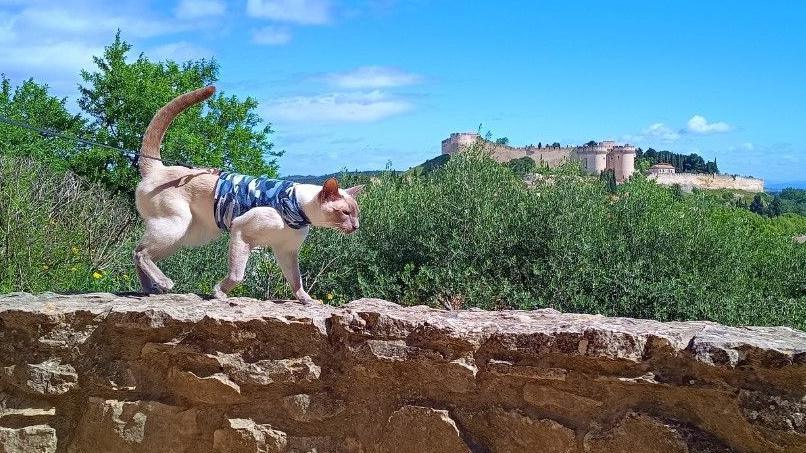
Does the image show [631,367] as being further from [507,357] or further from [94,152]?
Result: [94,152]

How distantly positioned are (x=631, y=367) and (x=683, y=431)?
0.30m

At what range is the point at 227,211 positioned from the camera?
13.3 feet

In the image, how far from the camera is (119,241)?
10523mm

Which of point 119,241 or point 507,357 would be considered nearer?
point 507,357

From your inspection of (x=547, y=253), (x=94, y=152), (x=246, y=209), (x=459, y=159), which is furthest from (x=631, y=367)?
(x=94, y=152)

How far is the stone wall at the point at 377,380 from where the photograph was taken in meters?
2.88

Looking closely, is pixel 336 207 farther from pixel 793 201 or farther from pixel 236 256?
pixel 793 201

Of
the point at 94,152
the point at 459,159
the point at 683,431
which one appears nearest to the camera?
the point at 683,431

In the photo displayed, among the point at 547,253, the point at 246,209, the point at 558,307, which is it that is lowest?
the point at 558,307

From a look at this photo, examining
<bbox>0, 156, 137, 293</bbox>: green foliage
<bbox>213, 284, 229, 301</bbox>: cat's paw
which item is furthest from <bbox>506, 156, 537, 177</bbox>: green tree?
<bbox>213, 284, 229, 301</bbox>: cat's paw

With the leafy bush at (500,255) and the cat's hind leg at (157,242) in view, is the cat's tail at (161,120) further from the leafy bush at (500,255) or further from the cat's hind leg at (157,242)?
the leafy bush at (500,255)

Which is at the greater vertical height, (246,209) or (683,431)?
(246,209)

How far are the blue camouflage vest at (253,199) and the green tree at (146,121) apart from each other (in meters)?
13.1

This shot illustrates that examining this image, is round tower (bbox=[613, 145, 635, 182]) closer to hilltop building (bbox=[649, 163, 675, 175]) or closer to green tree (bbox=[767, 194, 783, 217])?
green tree (bbox=[767, 194, 783, 217])
